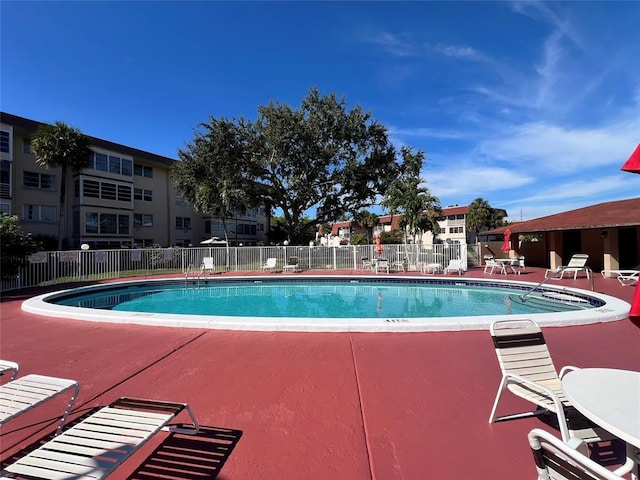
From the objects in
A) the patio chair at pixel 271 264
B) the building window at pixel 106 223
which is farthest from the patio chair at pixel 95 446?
the building window at pixel 106 223

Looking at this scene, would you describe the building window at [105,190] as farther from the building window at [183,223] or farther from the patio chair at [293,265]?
the patio chair at [293,265]

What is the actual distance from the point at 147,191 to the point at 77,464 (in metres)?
35.0

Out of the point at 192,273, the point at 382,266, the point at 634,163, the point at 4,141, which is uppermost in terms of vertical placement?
the point at 4,141

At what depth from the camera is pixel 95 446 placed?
2.19 metres

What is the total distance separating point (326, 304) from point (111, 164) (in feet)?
87.4

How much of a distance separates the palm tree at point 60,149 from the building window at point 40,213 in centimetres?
166

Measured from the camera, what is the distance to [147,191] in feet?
107

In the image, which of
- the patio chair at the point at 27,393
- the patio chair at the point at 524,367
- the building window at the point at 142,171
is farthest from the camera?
the building window at the point at 142,171

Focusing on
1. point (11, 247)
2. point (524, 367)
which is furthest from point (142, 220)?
point (524, 367)

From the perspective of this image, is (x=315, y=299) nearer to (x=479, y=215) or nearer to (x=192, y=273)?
(x=192, y=273)

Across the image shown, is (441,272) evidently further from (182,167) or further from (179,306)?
(182,167)

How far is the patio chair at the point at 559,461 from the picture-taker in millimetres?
1293

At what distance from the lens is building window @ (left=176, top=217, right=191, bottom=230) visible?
35.8 m

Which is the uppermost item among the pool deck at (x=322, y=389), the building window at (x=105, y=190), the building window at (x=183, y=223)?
the building window at (x=105, y=190)
